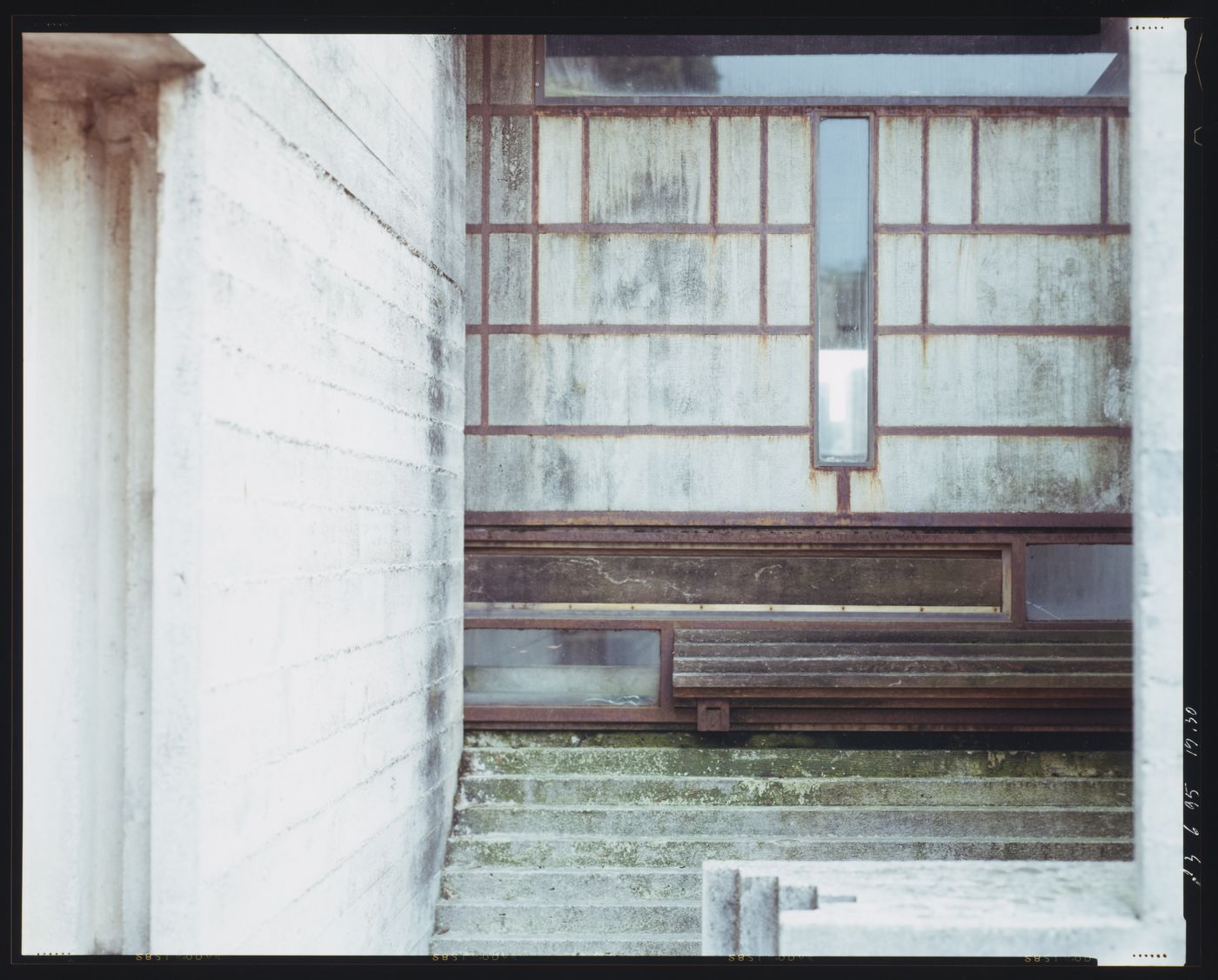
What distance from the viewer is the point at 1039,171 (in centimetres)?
432

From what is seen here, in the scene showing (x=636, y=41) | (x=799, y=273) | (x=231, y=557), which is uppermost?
(x=636, y=41)

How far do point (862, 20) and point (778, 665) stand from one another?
2.62m

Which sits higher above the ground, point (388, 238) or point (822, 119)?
point (822, 119)

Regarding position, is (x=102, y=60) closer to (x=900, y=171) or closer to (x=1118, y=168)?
(x=900, y=171)

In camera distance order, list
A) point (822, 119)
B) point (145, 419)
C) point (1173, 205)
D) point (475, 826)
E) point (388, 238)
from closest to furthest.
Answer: point (145, 419), point (1173, 205), point (388, 238), point (475, 826), point (822, 119)

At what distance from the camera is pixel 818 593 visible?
14.4 feet

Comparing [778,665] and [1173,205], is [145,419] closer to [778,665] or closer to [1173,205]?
[1173,205]

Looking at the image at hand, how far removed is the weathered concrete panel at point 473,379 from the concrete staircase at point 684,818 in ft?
4.93

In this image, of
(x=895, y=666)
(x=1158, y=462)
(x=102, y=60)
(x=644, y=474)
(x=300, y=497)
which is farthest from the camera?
(x=644, y=474)

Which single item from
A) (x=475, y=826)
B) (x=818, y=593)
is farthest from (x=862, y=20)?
(x=475, y=826)

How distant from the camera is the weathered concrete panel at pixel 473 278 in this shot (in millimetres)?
4344

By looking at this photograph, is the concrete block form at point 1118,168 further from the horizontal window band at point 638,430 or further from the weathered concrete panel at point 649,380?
the horizontal window band at point 638,430

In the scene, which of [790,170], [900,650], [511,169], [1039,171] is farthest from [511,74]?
[900,650]

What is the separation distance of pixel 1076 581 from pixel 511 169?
11.0 feet
